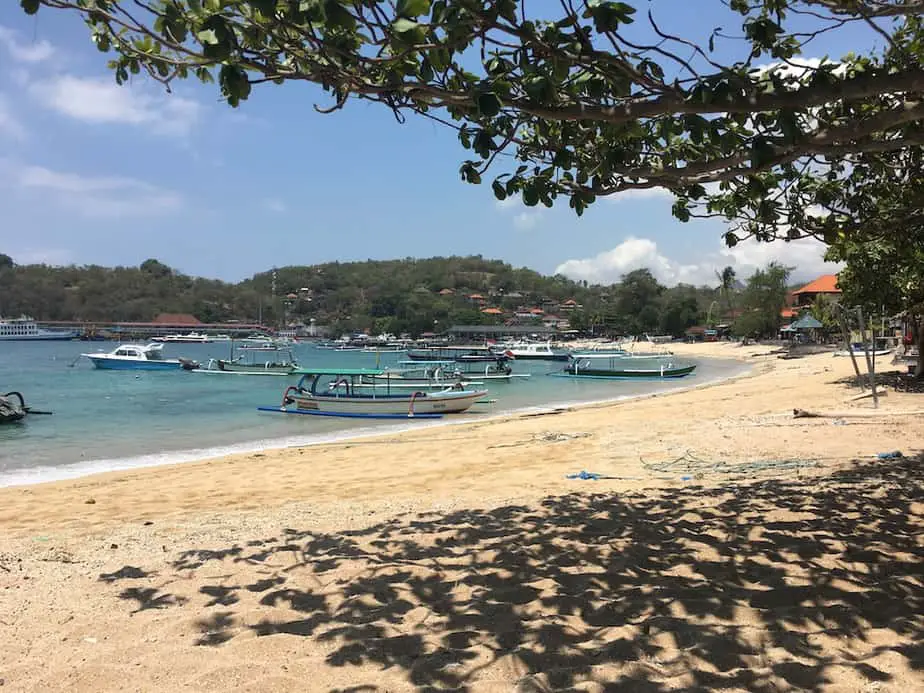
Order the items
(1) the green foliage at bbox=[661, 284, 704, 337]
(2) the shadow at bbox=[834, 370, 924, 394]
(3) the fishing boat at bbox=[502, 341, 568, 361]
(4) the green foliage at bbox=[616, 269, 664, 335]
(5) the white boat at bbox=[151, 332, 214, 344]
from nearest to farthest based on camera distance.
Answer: (2) the shadow at bbox=[834, 370, 924, 394], (3) the fishing boat at bbox=[502, 341, 568, 361], (1) the green foliage at bbox=[661, 284, 704, 337], (4) the green foliage at bbox=[616, 269, 664, 335], (5) the white boat at bbox=[151, 332, 214, 344]

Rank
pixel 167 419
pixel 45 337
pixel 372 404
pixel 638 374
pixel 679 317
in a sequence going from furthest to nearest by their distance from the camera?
1. pixel 45 337
2. pixel 679 317
3. pixel 638 374
4. pixel 167 419
5. pixel 372 404

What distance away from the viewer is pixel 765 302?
232ft

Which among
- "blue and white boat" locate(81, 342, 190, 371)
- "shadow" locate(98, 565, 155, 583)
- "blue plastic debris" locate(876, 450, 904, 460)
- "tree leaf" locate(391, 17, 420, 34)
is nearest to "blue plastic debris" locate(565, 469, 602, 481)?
"blue plastic debris" locate(876, 450, 904, 460)

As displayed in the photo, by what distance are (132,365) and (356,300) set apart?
128m

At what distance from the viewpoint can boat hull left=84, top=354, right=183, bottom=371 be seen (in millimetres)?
48531

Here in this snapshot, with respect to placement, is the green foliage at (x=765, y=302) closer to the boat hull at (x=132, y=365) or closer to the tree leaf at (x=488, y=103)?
the boat hull at (x=132, y=365)

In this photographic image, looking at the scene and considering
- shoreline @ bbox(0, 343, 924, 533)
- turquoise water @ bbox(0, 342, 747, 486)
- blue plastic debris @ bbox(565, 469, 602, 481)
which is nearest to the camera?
shoreline @ bbox(0, 343, 924, 533)

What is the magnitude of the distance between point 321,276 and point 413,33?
201540mm

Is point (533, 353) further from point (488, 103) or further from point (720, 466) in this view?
point (488, 103)

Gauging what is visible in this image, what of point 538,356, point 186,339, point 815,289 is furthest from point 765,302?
point 186,339

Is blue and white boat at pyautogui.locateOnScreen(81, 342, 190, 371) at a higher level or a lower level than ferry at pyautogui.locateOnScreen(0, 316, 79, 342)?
lower

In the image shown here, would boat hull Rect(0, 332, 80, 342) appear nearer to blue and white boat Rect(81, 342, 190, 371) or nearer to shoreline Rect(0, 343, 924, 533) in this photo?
blue and white boat Rect(81, 342, 190, 371)

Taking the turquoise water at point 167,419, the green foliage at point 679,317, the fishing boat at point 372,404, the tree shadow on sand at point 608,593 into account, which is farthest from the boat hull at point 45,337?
the tree shadow on sand at point 608,593

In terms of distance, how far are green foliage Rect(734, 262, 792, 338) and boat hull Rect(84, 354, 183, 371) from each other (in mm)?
57029
